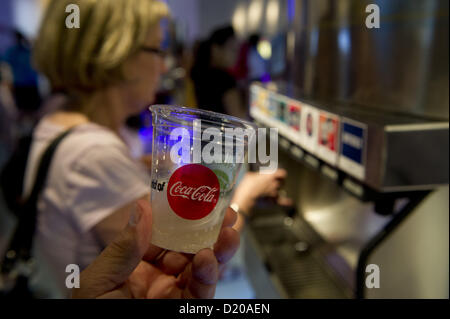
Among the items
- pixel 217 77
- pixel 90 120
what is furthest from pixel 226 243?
pixel 217 77

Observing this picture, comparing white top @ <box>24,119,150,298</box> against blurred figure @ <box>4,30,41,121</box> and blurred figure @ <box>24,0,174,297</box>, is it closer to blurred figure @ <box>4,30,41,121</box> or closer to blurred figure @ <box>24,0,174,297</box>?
blurred figure @ <box>24,0,174,297</box>

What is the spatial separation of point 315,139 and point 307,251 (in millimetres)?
571

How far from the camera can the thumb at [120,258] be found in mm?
501

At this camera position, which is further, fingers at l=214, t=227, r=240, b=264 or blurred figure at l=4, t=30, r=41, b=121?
blurred figure at l=4, t=30, r=41, b=121

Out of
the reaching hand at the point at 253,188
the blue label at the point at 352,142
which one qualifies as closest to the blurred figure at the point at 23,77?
the reaching hand at the point at 253,188

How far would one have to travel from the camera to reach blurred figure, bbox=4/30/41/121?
4.67 metres

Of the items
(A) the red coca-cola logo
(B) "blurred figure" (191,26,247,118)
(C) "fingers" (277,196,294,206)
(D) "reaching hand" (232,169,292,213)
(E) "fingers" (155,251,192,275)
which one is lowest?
(C) "fingers" (277,196,294,206)

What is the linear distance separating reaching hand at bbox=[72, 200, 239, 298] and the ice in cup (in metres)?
0.02

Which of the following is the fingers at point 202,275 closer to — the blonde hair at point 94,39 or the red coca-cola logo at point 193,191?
the red coca-cola logo at point 193,191

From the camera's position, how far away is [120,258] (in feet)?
1.69

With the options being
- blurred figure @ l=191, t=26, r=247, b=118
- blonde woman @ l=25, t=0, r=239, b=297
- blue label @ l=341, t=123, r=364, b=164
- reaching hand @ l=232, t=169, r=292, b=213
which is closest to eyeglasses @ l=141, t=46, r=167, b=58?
blonde woman @ l=25, t=0, r=239, b=297

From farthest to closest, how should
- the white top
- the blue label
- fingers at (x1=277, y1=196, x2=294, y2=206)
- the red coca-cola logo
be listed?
1. fingers at (x1=277, y1=196, x2=294, y2=206)
2. the white top
3. the blue label
4. the red coca-cola logo

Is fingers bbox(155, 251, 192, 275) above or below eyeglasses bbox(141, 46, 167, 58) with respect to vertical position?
below

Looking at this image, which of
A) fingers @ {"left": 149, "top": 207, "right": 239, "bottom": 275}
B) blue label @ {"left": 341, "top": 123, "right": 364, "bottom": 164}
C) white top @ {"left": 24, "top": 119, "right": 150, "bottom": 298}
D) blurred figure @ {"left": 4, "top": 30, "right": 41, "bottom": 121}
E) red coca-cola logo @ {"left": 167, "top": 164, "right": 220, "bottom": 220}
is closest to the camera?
red coca-cola logo @ {"left": 167, "top": 164, "right": 220, "bottom": 220}
